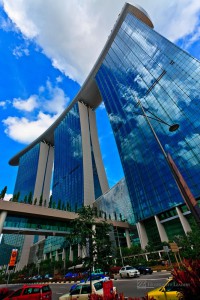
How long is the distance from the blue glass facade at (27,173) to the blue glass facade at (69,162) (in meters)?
19.5

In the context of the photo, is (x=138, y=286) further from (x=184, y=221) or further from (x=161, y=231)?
(x=161, y=231)

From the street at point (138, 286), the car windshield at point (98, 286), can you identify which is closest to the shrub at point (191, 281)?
the car windshield at point (98, 286)

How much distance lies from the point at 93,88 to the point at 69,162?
46145 millimetres

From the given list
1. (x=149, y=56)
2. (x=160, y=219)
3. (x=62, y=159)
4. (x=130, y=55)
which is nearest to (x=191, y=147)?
(x=160, y=219)

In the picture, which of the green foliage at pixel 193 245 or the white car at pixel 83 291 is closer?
the white car at pixel 83 291

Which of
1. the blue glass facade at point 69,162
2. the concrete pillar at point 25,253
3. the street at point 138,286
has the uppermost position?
the blue glass facade at point 69,162

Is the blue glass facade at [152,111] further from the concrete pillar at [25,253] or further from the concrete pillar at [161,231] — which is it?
the concrete pillar at [25,253]

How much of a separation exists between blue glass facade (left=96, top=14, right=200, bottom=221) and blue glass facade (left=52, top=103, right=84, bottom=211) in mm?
24467

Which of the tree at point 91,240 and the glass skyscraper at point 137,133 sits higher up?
→ the glass skyscraper at point 137,133

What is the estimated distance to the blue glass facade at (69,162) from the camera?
259 ft

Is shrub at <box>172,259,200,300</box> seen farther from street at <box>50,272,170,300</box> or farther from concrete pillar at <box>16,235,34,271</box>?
concrete pillar at <box>16,235,34,271</box>

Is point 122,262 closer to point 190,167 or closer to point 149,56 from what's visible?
point 190,167

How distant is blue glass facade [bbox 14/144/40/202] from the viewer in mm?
111312

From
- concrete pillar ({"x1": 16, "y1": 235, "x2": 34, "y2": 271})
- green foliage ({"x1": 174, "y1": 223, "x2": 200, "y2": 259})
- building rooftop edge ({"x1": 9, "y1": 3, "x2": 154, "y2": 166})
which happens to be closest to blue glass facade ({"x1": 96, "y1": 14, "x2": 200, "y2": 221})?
building rooftop edge ({"x1": 9, "y1": 3, "x2": 154, "y2": 166})
